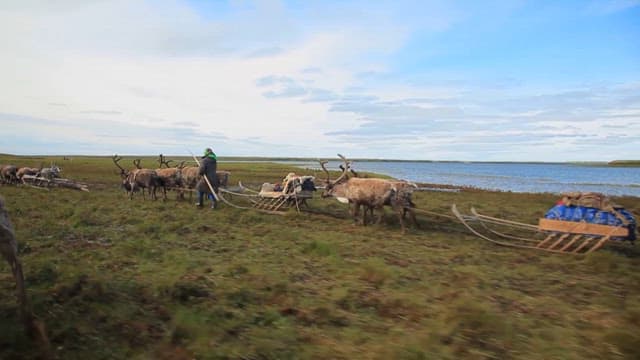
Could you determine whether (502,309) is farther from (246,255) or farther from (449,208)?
(449,208)

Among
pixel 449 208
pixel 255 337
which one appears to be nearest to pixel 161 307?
pixel 255 337

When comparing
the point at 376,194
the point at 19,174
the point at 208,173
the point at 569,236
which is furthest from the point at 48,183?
the point at 569,236

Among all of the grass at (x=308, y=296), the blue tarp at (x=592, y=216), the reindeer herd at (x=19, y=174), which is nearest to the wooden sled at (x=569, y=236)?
the blue tarp at (x=592, y=216)

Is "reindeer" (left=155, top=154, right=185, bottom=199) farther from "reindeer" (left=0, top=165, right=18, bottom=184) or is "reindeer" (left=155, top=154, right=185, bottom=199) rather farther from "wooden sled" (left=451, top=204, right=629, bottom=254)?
"wooden sled" (left=451, top=204, right=629, bottom=254)

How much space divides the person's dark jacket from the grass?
17.3 feet

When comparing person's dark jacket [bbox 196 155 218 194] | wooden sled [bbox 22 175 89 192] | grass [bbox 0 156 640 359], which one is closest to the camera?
grass [bbox 0 156 640 359]

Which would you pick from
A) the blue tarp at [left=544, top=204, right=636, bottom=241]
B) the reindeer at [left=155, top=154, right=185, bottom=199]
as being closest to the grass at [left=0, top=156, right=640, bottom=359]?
the blue tarp at [left=544, top=204, right=636, bottom=241]

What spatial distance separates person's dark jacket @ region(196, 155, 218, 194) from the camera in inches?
726

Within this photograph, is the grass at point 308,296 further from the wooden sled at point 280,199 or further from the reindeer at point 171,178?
the reindeer at point 171,178

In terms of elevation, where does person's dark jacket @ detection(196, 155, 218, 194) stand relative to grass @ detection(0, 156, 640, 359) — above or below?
above

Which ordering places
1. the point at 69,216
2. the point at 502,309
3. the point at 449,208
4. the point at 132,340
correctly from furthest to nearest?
the point at 449,208 < the point at 69,216 < the point at 502,309 < the point at 132,340

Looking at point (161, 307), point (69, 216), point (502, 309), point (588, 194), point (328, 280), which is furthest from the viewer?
point (69, 216)

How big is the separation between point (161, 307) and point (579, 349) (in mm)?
5569

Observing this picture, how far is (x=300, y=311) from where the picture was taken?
6367mm
